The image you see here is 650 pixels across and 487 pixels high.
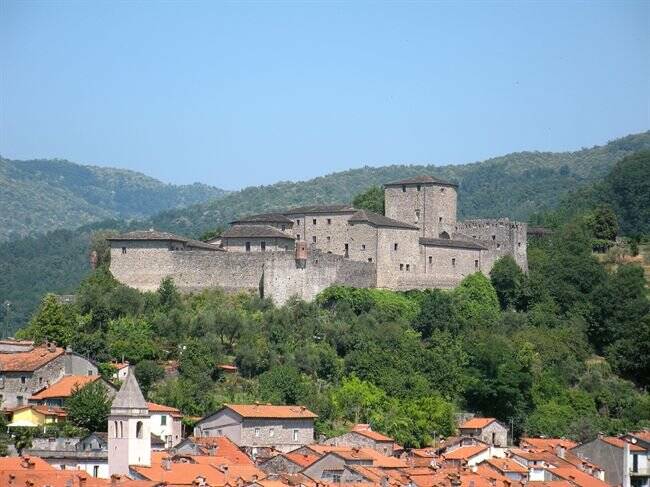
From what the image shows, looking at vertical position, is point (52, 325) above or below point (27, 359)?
above

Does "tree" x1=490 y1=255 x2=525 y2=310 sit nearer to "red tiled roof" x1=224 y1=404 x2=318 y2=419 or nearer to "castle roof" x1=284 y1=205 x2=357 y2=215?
"castle roof" x1=284 y1=205 x2=357 y2=215

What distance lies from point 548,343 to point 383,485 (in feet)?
73.1

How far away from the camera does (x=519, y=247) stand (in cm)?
7094

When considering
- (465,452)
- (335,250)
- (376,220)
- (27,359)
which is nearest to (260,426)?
(465,452)

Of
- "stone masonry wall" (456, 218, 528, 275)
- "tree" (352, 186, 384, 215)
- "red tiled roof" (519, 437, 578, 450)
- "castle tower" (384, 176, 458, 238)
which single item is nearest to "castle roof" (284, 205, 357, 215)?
"castle tower" (384, 176, 458, 238)

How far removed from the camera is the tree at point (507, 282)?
6875cm

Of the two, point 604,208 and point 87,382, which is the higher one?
point 604,208

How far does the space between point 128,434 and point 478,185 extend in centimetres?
12477

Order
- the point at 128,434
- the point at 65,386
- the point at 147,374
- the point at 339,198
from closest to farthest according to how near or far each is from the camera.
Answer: the point at 128,434, the point at 65,386, the point at 147,374, the point at 339,198

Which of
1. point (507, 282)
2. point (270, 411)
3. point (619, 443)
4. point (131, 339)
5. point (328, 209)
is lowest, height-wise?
point (619, 443)

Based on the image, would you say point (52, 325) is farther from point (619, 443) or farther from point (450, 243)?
point (619, 443)

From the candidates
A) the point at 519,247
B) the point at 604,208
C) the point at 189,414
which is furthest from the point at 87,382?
the point at 604,208

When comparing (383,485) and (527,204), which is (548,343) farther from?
(527,204)

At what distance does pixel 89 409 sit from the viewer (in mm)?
50156
